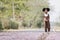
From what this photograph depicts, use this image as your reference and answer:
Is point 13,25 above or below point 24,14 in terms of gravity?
below

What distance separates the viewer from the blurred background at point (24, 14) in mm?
5613

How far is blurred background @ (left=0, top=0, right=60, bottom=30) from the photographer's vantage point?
5613 millimetres

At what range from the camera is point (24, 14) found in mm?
5664

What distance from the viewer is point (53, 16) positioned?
566 cm

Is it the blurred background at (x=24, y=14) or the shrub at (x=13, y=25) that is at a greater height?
the blurred background at (x=24, y=14)

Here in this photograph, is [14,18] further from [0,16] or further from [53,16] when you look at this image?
[53,16]

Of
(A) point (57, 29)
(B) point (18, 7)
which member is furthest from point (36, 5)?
(A) point (57, 29)

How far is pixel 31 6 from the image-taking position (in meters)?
5.58

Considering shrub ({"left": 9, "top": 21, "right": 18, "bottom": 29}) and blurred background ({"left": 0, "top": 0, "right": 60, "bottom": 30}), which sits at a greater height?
blurred background ({"left": 0, "top": 0, "right": 60, "bottom": 30})

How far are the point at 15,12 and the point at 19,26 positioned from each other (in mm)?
422

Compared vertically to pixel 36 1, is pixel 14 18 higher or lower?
lower

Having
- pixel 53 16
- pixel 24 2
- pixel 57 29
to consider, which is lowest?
pixel 57 29

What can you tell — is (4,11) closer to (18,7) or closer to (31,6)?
(18,7)

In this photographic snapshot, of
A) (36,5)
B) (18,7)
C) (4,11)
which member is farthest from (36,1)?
(4,11)
